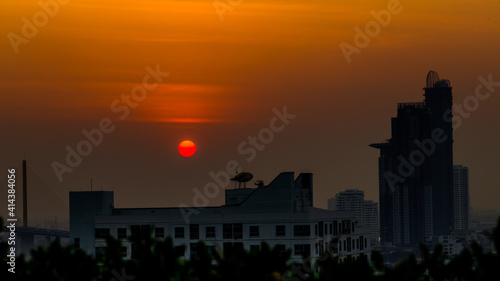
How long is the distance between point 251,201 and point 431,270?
180 feet

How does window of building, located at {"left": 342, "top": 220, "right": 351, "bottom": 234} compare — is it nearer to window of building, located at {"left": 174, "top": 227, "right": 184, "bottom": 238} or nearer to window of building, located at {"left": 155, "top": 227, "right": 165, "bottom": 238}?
window of building, located at {"left": 174, "top": 227, "right": 184, "bottom": 238}

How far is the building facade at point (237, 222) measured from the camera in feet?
334

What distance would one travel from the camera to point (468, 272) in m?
48.5

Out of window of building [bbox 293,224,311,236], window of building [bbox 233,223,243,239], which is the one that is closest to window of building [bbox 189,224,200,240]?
window of building [bbox 233,223,243,239]

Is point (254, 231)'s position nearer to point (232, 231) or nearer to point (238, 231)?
point (238, 231)

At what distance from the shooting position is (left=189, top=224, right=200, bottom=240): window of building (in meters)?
104

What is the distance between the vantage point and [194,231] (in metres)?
105

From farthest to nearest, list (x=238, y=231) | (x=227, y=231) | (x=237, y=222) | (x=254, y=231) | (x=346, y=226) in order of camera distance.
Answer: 1. (x=346, y=226)
2. (x=227, y=231)
3. (x=237, y=222)
4. (x=238, y=231)
5. (x=254, y=231)

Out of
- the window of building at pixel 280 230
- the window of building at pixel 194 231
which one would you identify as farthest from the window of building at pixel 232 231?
the window of building at pixel 280 230

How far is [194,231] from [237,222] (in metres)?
4.41

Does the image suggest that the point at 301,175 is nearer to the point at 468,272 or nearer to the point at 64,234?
the point at 64,234

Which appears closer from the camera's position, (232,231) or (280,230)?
(280,230)

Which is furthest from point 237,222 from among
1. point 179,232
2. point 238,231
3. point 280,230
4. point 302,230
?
point 302,230

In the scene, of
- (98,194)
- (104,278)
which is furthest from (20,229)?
(104,278)
